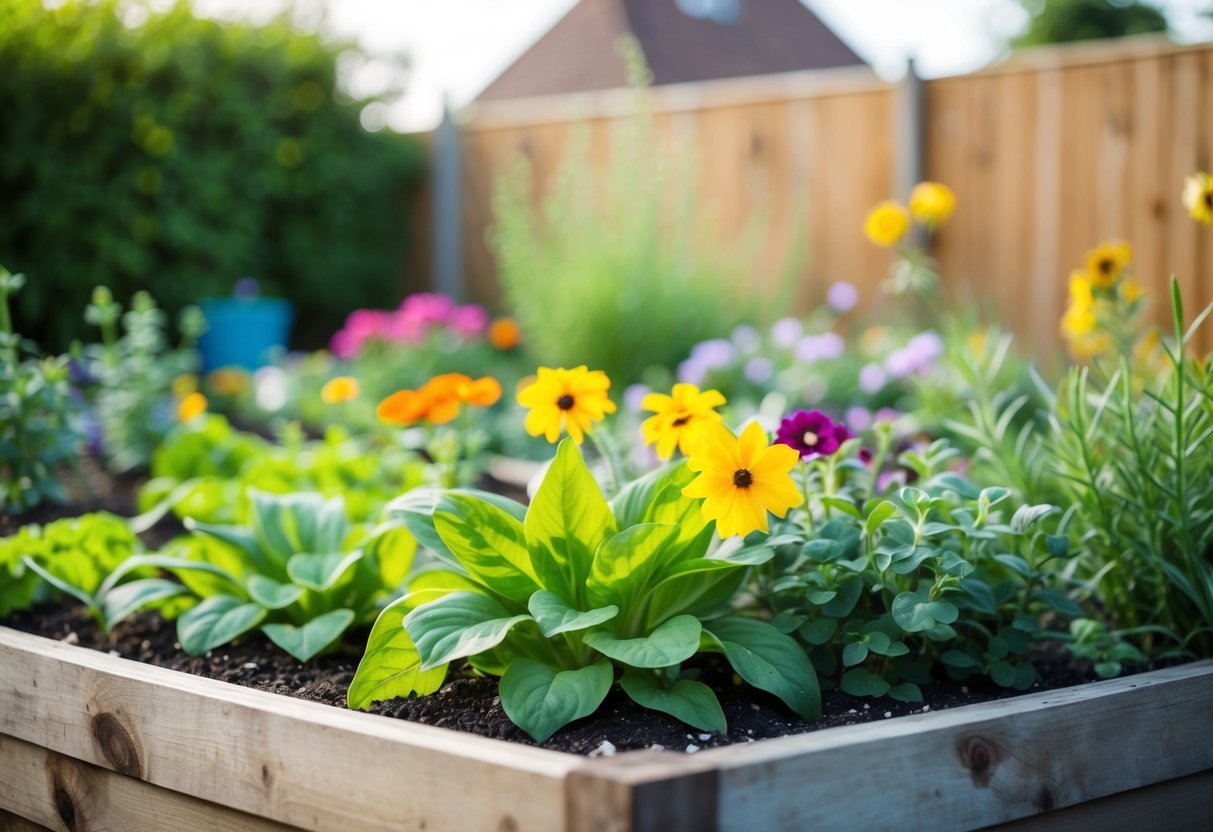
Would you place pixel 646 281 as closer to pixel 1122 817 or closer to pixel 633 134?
pixel 633 134

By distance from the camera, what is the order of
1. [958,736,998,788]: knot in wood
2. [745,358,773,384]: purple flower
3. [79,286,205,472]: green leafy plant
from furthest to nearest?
[745,358,773,384]: purple flower → [79,286,205,472]: green leafy plant → [958,736,998,788]: knot in wood

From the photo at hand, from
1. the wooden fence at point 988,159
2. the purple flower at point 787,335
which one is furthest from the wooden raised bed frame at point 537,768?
the wooden fence at point 988,159

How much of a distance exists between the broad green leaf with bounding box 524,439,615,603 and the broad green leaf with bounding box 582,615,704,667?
0.10m

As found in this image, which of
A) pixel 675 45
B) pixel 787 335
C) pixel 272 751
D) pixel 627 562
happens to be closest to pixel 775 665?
pixel 627 562

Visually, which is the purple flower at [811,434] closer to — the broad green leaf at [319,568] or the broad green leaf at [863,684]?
the broad green leaf at [863,684]

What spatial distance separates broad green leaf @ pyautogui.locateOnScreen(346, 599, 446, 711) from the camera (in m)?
1.48

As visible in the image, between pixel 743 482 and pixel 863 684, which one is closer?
pixel 743 482

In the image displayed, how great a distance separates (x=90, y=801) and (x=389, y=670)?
46 cm

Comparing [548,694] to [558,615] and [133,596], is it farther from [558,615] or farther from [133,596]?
[133,596]

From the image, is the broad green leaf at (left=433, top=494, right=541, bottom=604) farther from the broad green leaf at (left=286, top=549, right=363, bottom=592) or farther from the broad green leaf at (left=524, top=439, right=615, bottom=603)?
the broad green leaf at (left=286, top=549, right=363, bottom=592)

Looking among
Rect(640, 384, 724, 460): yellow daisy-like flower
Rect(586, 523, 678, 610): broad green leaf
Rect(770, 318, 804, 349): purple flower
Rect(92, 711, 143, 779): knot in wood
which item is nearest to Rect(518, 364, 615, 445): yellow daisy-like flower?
Rect(640, 384, 724, 460): yellow daisy-like flower

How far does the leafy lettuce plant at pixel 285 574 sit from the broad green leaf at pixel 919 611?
0.85 m

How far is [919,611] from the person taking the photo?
1.45 m

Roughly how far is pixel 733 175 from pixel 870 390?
2648 mm
